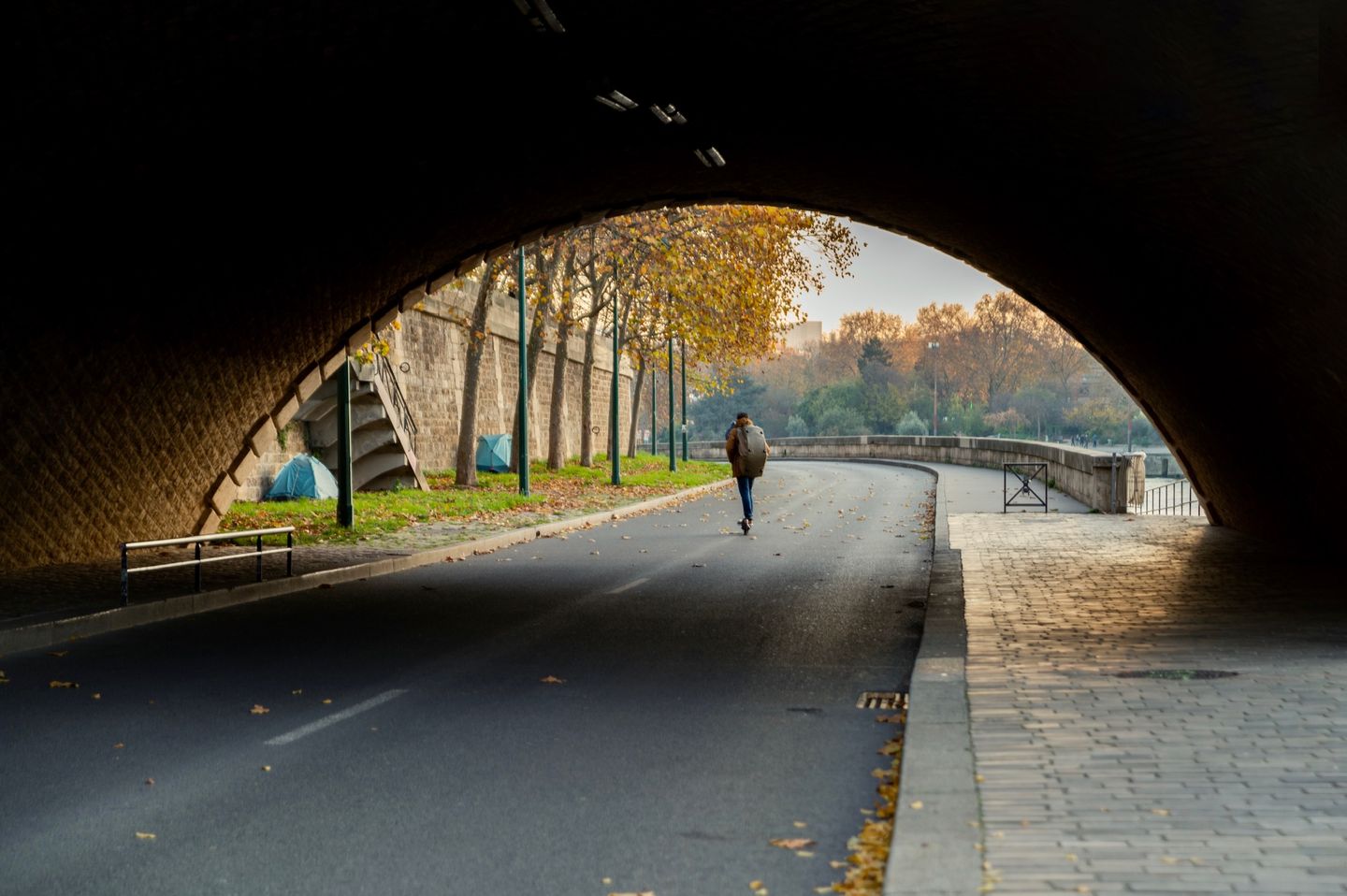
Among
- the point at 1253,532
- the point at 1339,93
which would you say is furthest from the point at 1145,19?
the point at 1253,532

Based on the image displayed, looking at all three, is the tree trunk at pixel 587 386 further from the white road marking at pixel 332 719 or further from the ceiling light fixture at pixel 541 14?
the white road marking at pixel 332 719

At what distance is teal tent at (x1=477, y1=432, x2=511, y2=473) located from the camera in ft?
128

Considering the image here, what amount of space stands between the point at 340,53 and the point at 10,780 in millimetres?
6819

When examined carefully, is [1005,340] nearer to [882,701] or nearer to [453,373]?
[453,373]

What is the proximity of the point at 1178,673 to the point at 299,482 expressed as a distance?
21944 mm

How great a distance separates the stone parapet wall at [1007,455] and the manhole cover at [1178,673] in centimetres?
1635

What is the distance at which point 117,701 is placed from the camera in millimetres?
7980

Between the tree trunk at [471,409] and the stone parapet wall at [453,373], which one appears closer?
the tree trunk at [471,409]

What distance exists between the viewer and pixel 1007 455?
45.8 metres

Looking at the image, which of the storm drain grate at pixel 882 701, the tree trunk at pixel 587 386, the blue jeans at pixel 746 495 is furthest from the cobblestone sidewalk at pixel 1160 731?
the tree trunk at pixel 587 386

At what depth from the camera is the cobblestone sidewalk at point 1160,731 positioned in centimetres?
435

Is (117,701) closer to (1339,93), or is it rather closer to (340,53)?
(340,53)

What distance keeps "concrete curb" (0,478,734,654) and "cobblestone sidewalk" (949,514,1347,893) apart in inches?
285

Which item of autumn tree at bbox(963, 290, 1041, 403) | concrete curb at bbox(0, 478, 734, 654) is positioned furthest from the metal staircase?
autumn tree at bbox(963, 290, 1041, 403)
